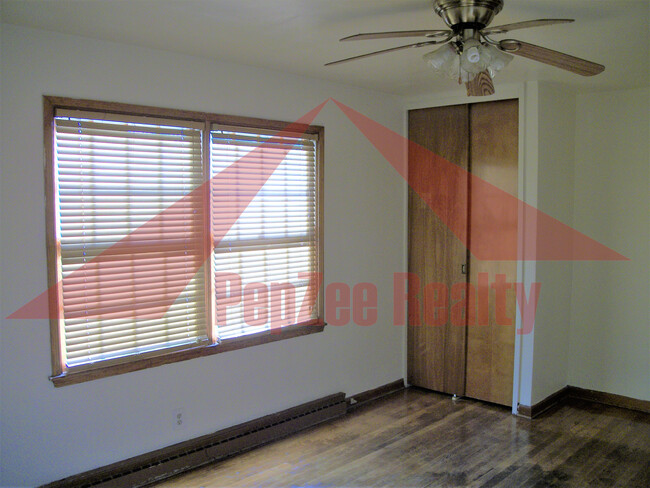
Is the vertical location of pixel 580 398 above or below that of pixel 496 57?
below

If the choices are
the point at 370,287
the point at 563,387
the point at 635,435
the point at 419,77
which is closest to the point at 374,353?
the point at 370,287

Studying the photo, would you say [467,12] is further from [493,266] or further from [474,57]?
[493,266]

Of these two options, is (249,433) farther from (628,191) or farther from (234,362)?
(628,191)

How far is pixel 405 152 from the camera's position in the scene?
4.67 meters

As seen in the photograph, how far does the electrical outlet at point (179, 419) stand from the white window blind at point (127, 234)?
42 centimetres

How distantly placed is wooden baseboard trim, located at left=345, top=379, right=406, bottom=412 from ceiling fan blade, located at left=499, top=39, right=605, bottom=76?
2.97 m

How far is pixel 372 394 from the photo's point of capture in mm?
4477

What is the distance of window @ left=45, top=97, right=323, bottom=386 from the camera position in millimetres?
2822

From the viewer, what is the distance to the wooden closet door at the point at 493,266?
4.11 metres

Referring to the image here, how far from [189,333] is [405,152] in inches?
98.0

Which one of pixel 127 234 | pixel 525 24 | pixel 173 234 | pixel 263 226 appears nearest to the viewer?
pixel 525 24

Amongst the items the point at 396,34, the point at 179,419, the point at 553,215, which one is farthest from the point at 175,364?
the point at 553,215

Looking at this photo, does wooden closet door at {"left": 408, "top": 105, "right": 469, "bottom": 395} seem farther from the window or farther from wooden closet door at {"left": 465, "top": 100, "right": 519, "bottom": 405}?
the window

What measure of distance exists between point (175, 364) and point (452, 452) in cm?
188
